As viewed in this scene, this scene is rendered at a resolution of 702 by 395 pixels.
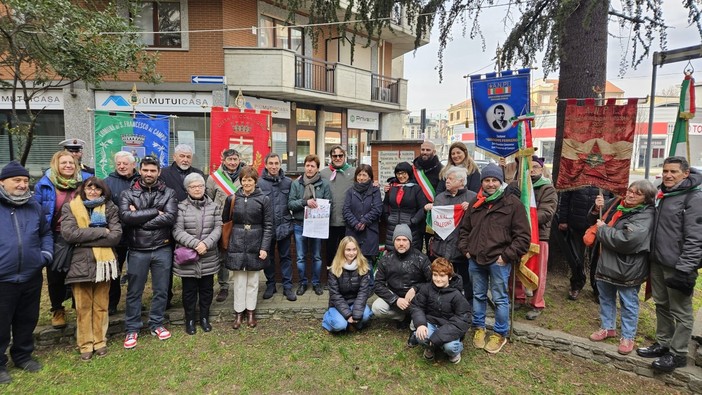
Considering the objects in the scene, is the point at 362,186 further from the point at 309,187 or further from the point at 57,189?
the point at 57,189

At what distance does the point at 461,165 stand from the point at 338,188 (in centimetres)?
166

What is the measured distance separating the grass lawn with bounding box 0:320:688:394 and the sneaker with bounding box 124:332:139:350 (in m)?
0.07

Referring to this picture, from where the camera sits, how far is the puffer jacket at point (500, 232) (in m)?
3.97

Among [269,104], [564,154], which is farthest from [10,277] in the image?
[269,104]

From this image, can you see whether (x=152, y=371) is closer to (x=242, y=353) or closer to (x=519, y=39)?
(x=242, y=353)

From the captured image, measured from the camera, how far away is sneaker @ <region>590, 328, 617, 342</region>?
4152 millimetres

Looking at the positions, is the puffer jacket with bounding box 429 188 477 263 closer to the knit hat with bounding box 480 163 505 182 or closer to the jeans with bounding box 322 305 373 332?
the knit hat with bounding box 480 163 505 182

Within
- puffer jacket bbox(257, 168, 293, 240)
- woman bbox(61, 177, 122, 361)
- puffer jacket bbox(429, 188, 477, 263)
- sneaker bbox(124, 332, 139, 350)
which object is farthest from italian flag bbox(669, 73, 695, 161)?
sneaker bbox(124, 332, 139, 350)

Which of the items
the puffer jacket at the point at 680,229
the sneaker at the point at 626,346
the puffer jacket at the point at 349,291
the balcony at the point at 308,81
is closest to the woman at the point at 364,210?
the puffer jacket at the point at 349,291

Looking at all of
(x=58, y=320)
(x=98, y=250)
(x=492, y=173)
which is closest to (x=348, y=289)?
(x=492, y=173)

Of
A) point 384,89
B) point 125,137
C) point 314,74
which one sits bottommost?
point 125,137

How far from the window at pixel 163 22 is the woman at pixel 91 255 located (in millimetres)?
11552

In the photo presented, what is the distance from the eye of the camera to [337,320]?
4.48 m

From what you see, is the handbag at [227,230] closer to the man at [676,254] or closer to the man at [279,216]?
the man at [279,216]
